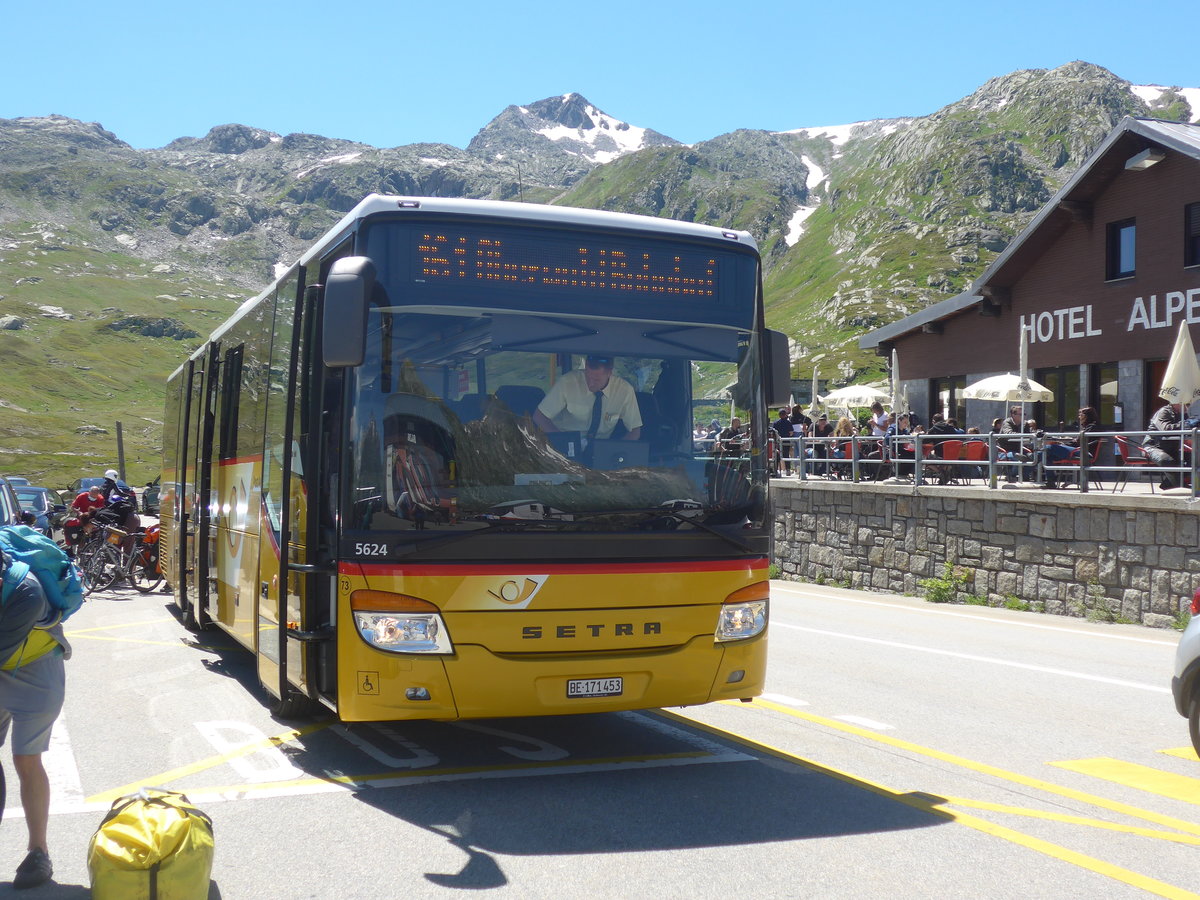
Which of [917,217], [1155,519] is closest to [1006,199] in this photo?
[917,217]

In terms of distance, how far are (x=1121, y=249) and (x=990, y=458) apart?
449 inches

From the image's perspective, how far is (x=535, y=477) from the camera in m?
6.07

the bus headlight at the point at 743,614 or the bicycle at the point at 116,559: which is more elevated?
the bus headlight at the point at 743,614

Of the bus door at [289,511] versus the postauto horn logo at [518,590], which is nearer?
the postauto horn logo at [518,590]

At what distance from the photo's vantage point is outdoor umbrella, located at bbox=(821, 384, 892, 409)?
1170 inches

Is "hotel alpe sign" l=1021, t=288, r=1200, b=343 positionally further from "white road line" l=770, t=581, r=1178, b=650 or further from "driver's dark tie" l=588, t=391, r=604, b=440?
"driver's dark tie" l=588, t=391, r=604, b=440

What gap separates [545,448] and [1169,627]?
10.7 m

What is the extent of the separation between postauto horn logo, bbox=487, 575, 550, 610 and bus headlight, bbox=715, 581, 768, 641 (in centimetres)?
105

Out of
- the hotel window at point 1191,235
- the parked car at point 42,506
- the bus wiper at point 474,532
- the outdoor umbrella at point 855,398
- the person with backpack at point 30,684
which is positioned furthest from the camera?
the outdoor umbrella at point 855,398

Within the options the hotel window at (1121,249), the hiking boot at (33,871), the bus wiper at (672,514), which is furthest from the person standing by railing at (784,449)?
the hiking boot at (33,871)

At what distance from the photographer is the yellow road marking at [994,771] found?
18.7ft

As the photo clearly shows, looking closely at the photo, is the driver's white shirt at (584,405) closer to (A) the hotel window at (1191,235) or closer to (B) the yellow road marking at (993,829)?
(B) the yellow road marking at (993,829)

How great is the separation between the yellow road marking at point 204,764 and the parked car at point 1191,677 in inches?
200

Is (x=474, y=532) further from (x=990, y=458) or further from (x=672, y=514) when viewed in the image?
(x=990, y=458)
